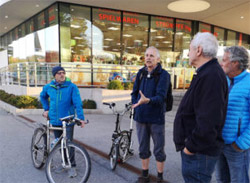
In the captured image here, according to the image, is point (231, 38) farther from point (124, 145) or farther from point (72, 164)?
point (72, 164)

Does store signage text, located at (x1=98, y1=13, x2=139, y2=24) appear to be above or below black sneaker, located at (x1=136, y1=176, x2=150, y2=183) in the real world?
above

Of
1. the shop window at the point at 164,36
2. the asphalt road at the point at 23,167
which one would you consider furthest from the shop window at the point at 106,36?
the asphalt road at the point at 23,167

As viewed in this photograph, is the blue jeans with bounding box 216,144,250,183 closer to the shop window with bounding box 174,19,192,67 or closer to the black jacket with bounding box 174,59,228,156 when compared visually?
the black jacket with bounding box 174,59,228,156

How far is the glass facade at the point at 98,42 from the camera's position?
10570 millimetres

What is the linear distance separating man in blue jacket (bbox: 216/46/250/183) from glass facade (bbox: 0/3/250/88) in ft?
26.1

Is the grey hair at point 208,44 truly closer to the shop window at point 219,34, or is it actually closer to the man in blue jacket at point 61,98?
the man in blue jacket at point 61,98

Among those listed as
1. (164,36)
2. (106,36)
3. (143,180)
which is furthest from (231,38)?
(143,180)

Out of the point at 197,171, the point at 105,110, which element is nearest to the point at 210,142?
the point at 197,171

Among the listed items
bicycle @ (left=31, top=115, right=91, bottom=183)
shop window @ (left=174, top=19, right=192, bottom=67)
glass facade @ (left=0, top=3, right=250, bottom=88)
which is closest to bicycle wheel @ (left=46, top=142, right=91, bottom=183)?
bicycle @ (left=31, top=115, right=91, bottom=183)

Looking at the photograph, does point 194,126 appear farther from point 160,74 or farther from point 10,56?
point 10,56

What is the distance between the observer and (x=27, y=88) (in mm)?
9719

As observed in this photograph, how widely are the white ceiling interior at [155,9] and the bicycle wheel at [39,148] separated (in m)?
10.1

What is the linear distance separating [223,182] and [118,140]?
1.85 meters

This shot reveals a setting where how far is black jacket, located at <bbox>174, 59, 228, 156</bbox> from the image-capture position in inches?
58.0
